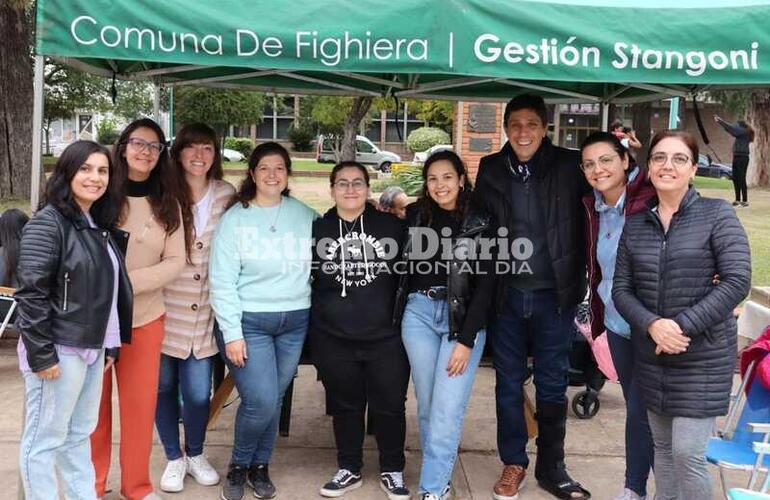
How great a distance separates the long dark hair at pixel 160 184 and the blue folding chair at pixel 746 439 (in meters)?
2.71

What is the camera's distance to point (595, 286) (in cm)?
356

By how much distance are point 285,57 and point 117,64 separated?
2010 mm

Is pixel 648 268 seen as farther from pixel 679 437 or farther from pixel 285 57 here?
pixel 285 57

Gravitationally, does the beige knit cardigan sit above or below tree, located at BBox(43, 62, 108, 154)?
below

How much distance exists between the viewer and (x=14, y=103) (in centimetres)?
1296

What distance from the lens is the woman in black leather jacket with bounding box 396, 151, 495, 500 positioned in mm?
3502

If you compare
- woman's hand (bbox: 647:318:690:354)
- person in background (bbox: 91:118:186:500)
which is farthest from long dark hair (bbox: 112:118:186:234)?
woman's hand (bbox: 647:318:690:354)

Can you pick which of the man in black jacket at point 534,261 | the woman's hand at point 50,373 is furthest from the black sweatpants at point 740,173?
the woman's hand at point 50,373

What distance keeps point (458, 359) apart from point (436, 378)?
170mm

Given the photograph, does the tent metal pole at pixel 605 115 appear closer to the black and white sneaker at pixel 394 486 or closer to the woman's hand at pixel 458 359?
the woman's hand at pixel 458 359

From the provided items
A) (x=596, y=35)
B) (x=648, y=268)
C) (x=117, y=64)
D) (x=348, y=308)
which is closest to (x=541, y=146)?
(x=596, y=35)

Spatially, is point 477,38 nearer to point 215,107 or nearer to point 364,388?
point 364,388

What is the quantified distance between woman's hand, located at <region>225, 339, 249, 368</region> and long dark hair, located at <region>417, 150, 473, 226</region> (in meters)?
1.12

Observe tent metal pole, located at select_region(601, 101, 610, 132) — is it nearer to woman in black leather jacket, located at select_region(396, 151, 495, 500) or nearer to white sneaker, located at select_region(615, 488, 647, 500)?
woman in black leather jacket, located at select_region(396, 151, 495, 500)
